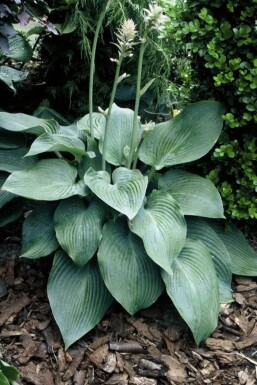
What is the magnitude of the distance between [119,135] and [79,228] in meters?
0.74

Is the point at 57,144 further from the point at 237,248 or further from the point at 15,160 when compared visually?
the point at 237,248

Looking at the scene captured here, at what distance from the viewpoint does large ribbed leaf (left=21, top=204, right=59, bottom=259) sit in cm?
283

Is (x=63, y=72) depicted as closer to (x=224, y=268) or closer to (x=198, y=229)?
(x=198, y=229)

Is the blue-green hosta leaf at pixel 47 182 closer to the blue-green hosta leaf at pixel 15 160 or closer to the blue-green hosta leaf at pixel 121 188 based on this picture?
the blue-green hosta leaf at pixel 121 188

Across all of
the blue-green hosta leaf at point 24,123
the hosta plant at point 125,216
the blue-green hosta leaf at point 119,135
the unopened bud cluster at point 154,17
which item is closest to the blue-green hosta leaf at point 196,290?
the hosta plant at point 125,216

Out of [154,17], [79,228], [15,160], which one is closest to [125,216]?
[79,228]

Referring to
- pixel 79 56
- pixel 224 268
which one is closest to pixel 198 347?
pixel 224 268

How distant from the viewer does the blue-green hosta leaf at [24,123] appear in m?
3.13

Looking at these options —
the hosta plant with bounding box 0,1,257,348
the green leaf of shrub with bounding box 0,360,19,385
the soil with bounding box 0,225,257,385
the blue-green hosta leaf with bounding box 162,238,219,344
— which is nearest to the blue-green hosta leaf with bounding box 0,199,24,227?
the hosta plant with bounding box 0,1,257,348

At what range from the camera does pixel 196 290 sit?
271cm

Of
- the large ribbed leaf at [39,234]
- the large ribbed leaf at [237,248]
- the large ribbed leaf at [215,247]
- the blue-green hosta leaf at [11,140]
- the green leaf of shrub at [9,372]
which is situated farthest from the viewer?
the blue-green hosta leaf at [11,140]

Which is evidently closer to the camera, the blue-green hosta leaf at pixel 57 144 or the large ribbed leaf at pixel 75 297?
A: the large ribbed leaf at pixel 75 297

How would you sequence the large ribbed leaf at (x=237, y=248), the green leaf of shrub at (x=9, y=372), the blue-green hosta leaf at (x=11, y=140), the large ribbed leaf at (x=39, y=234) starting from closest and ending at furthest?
the green leaf of shrub at (x=9, y=372), the large ribbed leaf at (x=39, y=234), the large ribbed leaf at (x=237, y=248), the blue-green hosta leaf at (x=11, y=140)

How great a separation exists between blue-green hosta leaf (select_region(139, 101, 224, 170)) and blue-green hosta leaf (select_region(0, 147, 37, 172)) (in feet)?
2.22
